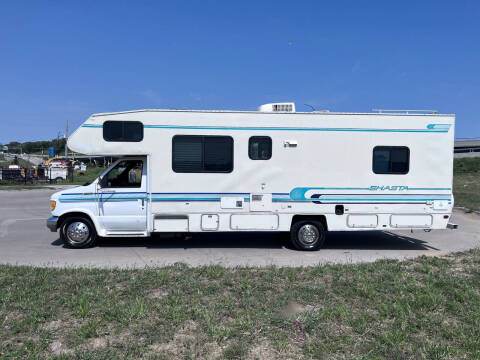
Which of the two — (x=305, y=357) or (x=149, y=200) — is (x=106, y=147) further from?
(x=305, y=357)

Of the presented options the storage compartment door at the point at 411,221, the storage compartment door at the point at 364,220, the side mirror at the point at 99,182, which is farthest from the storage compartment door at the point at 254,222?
the side mirror at the point at 99,182

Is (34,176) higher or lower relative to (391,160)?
lower

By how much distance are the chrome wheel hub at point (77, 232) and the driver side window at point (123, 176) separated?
3.34ft

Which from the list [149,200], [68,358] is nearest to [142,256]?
[149,200]

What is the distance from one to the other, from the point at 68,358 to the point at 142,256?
412 centimetres

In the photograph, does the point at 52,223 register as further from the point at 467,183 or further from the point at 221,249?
the point at 467,183

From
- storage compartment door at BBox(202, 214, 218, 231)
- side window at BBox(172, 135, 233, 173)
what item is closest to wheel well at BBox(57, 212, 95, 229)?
side window at BBox(172, 135, 233, 173)

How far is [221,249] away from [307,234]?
1.95 m

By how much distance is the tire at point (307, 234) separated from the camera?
8188 millimetres

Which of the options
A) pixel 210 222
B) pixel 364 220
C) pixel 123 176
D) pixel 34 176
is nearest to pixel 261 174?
pixel 210 222

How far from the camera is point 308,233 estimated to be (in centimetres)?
823

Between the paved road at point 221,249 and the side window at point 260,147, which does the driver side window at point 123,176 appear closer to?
the paved road at point 221,249

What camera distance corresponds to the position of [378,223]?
26.7 feet

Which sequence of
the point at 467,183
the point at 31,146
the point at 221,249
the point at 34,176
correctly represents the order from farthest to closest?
1. the point at 31,146
2. the point at 34,176
3. the point at 467,183
4. the point at 221,249
